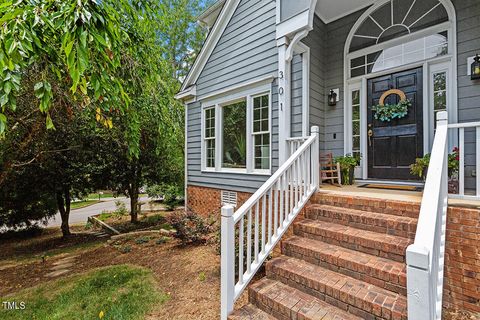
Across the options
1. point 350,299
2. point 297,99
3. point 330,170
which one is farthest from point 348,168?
point 350,299

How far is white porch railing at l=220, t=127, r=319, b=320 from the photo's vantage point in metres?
2.44

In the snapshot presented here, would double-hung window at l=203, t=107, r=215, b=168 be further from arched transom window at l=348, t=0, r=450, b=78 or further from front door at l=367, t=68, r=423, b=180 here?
front door at l=367, t=68, r=423, b=180

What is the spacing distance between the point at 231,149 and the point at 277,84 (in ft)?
6.44

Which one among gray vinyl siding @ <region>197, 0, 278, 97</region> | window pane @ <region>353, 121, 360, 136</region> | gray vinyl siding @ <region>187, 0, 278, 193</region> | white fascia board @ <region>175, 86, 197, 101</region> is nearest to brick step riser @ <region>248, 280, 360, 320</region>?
gray vinyl siding @ <region>187, 0, 278, 193</region>

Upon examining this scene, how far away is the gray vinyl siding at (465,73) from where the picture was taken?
12.1 ft

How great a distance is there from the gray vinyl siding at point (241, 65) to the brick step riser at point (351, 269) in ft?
6.82

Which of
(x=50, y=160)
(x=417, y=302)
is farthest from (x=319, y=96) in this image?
(x=50, y=160)

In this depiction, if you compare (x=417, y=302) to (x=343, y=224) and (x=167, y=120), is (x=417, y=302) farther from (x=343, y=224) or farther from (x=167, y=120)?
(x=167, y=120)

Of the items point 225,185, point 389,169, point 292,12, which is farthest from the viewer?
point 225,185

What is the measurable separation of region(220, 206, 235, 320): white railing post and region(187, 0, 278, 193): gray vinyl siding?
2.54 meters

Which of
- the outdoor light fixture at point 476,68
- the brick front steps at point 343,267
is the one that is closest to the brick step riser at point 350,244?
the brick front steps at point 343,267

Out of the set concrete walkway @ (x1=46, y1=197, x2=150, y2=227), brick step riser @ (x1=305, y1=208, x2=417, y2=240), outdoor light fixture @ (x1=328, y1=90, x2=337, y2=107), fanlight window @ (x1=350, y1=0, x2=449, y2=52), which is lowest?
concrete walkway @ (x1=46, y1=197, x2=150, y2=227)

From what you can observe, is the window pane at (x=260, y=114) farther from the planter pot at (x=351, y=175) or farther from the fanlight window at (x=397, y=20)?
the fanlight window at (x=397, y=20)

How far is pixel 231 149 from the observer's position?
6020mm
